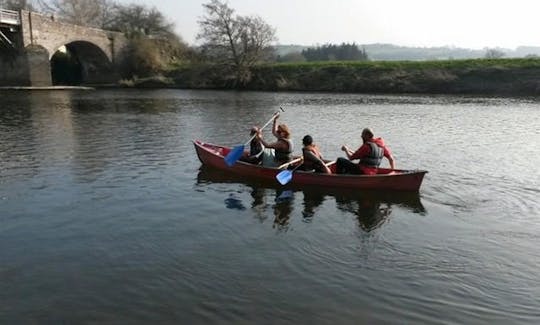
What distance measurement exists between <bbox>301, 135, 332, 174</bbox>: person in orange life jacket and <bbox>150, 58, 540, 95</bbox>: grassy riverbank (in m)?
39.3

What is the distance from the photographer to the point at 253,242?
9281 millimetres

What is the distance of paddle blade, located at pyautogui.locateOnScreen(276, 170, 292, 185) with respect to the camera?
41.7 feet

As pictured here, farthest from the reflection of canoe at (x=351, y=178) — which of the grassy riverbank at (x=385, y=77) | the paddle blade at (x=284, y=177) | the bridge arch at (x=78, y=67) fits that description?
the bridge arch at (x=78, y=67)

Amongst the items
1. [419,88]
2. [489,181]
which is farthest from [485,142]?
[419,88]

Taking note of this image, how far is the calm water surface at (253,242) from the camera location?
270 inches

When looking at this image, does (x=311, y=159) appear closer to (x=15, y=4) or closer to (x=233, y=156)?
(x=233, y=156)

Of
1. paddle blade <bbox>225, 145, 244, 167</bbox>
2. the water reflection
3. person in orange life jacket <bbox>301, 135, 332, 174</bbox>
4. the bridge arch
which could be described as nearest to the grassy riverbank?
the bridge arch

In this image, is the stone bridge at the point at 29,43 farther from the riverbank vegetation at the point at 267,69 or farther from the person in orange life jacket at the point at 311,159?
the person in orange life jacket at the point at 311,159

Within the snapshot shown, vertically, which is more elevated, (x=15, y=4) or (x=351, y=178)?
(x=15, y=4)

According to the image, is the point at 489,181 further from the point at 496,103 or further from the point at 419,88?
the point at 419,88

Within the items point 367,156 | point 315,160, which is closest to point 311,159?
point 315,160

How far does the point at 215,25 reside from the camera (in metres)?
55.8

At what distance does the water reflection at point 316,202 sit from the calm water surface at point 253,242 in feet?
0.22

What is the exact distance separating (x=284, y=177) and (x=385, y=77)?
42.5 meters
